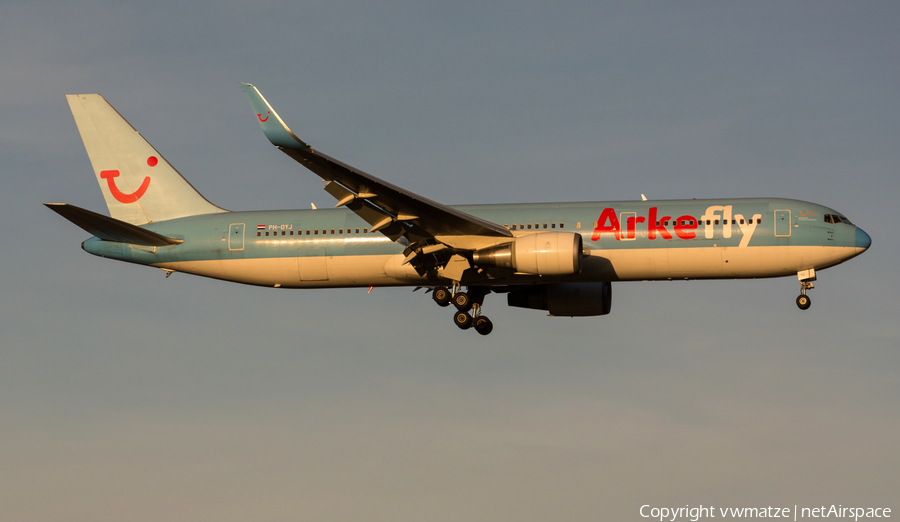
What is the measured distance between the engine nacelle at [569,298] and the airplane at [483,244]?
49 mm

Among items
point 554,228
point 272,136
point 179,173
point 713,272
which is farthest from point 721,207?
point 179,173

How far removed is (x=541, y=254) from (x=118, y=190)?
20118mm

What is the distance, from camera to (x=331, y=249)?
4006 centimetres

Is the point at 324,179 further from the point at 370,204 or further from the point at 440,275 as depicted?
the point at 440,275

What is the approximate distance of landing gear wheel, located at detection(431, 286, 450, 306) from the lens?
131ft

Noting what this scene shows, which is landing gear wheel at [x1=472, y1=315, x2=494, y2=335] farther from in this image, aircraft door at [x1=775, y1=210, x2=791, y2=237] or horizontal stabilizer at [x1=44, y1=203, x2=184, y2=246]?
horizontal stabilizer at [x1=44, y1=203, x2=184, y2=246]

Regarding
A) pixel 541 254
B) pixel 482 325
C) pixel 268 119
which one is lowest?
pixel 482 325

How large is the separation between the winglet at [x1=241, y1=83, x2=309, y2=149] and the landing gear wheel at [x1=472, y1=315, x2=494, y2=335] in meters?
14.5

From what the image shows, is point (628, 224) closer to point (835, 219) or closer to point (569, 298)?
point (569, 298)

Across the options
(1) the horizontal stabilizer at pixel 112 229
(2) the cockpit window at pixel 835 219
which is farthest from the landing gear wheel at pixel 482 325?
(2) the cockpit window at pixel 835 219

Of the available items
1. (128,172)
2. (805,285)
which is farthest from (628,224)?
(128,172)

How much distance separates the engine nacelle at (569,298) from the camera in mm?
42156

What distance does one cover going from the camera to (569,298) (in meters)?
42.4

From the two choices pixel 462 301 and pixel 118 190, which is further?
pixel 118 190
